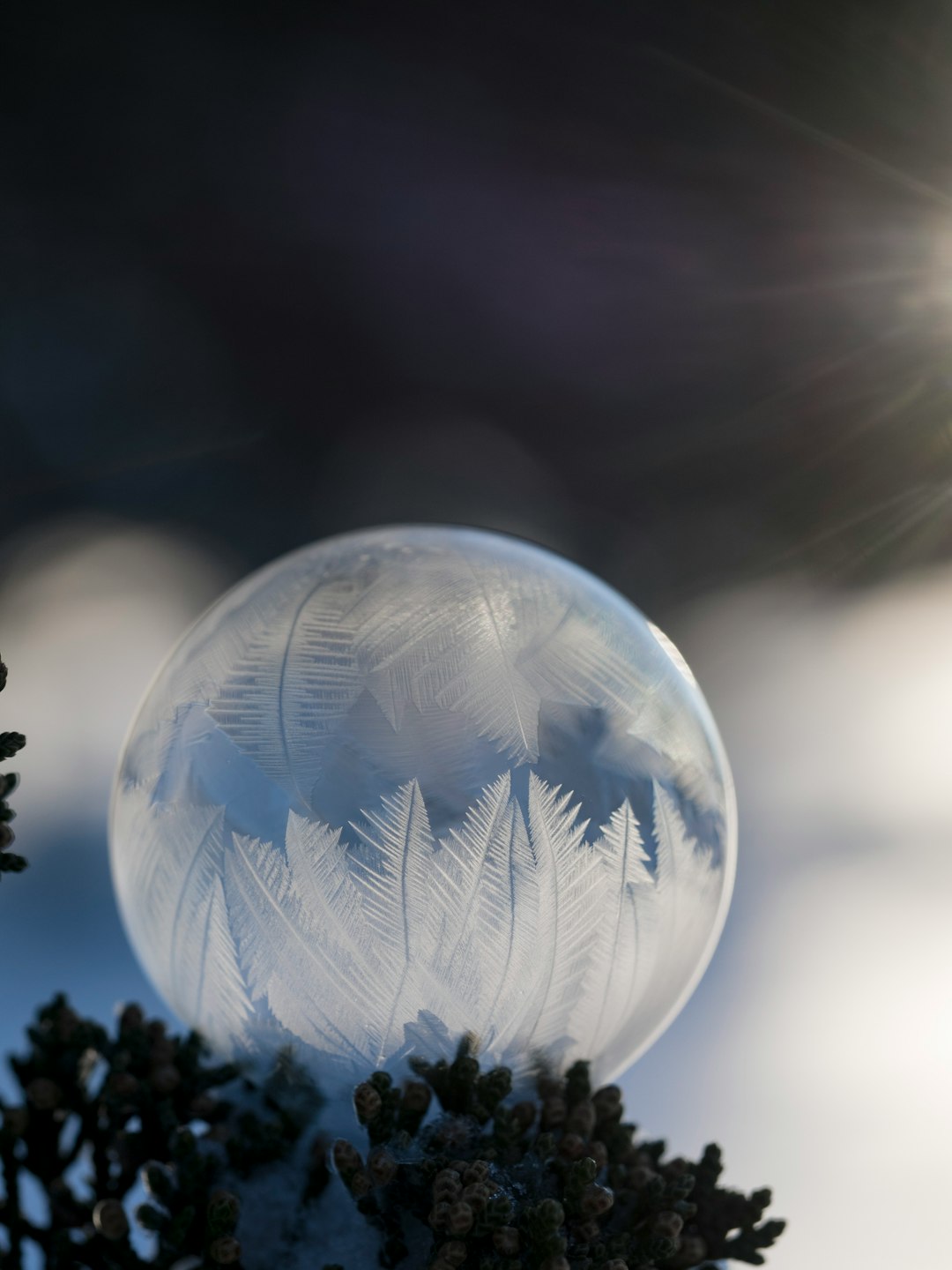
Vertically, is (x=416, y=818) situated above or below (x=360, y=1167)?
above

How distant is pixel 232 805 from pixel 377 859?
318 mm

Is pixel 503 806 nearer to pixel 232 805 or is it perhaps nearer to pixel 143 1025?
pixel 232 805

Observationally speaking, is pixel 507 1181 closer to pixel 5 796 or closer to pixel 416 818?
pixel 416 818

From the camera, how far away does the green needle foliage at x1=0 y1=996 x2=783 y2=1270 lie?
2.11m

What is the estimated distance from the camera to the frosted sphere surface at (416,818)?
1.99 metres

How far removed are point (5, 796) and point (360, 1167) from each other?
3.66 ft

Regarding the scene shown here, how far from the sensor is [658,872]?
7.18 feet

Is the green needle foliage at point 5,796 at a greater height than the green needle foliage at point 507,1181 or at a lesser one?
greater

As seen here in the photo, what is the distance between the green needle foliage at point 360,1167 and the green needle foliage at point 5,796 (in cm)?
70

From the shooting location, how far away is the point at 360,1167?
210 cm

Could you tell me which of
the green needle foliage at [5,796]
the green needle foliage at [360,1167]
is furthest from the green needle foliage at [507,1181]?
the green needle foliage at [5,796]

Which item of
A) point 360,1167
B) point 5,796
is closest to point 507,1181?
point 360,1167

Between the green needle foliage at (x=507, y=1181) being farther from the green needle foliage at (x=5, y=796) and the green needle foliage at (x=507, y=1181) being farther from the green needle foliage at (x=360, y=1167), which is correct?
Result: the green needle foliage at (x=5, y=796)

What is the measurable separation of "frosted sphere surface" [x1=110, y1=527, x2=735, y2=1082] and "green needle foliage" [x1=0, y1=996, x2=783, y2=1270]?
0.15 metres
